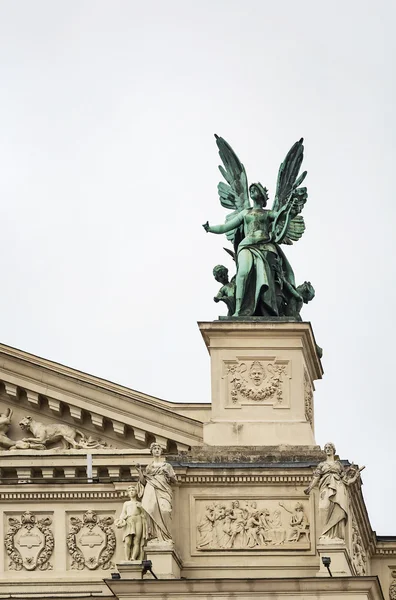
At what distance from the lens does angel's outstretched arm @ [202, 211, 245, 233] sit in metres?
76.5

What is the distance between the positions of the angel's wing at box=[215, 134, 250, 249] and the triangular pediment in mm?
4216

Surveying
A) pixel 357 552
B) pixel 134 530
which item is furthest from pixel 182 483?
pixel 357 552

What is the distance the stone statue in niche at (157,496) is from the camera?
72.5 meters

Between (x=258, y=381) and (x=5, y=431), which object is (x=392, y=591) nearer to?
(x=258, y=381)

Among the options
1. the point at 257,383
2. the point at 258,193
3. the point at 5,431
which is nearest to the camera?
the point at 257,383

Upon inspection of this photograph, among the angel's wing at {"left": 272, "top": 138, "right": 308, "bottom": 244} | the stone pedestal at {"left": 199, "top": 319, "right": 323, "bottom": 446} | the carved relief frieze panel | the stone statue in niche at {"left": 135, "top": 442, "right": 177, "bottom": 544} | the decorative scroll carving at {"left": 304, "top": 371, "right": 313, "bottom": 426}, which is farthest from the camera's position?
the angel's wing at {"left": 272, "top": 138, "right": 308, "bottom": 244}

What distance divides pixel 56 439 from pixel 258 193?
6.78 m

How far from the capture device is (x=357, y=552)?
75.2 meters

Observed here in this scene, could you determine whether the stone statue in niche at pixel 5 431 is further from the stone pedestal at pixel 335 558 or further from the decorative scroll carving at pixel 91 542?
the stone pedestal at pixel 335 558

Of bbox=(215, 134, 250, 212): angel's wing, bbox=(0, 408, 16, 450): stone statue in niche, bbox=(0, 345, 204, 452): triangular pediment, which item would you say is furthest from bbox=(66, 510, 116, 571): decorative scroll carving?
bbox=(215, 134, 250, 212): angel's wing

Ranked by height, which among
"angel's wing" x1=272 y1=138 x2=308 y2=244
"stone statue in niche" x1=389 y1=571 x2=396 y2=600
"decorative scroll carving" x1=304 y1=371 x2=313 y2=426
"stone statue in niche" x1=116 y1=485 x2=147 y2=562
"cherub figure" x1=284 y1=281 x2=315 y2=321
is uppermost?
"angel's wing" x1=272 y1=138 x2=308 y2=244

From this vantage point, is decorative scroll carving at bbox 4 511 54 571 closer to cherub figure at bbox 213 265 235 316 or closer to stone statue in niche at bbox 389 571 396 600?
cherub figure at bbox 213 265 235 316

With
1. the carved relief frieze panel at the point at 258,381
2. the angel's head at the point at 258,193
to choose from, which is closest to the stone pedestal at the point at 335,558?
the carved relief frieze panel at the point at 258,381

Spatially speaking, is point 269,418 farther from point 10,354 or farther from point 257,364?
point 10,354
